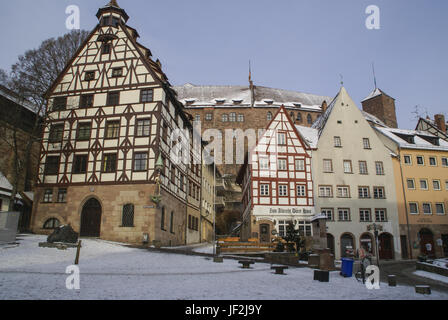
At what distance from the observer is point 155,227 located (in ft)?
86.2

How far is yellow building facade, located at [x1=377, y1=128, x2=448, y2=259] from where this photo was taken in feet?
119

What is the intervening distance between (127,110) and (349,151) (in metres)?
21.7

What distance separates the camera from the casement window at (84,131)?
97.1 feet

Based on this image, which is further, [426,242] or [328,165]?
[426,242]

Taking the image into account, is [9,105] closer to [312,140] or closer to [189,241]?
[189,241]

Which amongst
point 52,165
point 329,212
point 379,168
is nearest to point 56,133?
point 52,165

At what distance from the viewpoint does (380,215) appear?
117ft

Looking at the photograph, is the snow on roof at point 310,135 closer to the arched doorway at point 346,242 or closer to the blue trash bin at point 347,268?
the arched doorway at point 346,242

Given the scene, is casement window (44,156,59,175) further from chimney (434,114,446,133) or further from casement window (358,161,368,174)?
chimney (434,114,446,133)

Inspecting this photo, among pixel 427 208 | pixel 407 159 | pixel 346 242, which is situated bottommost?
pixel 346 242

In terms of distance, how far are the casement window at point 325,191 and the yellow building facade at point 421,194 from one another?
23.5 feet

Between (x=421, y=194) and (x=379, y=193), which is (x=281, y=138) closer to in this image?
(x=379, y=193)

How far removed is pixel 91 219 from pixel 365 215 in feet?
79.9

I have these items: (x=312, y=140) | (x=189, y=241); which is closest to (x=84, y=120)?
(x=189, y=241)
